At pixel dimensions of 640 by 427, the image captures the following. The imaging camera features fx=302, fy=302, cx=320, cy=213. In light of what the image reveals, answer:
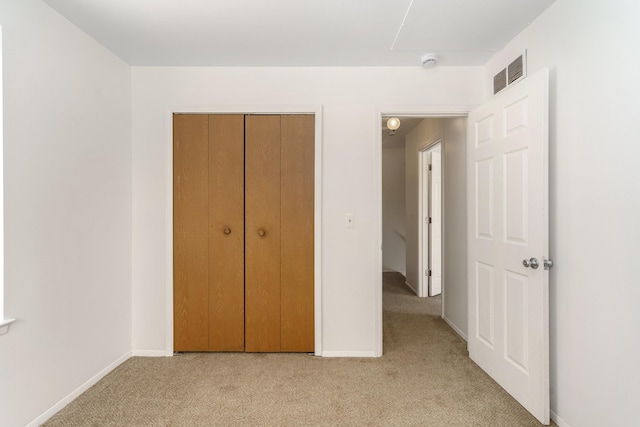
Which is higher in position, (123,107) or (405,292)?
(123,107)

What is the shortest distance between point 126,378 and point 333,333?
152 cm

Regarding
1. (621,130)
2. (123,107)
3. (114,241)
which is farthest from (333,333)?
(123,107)

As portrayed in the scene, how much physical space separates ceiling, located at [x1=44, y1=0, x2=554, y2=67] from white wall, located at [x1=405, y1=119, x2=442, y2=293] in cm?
170

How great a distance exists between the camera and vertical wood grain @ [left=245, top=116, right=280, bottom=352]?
2432 millimetres

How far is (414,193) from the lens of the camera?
14.7 ft

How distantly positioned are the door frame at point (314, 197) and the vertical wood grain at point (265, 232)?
0.39 feet

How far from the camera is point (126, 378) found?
2125 millimetres

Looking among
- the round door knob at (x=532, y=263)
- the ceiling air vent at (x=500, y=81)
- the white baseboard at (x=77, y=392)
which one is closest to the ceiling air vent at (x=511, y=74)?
the ceiling air vent at (x=500, y=81)

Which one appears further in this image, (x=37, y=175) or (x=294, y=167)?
(x=294, y=167)

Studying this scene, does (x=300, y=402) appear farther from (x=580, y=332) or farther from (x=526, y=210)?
(x=526, y=210)

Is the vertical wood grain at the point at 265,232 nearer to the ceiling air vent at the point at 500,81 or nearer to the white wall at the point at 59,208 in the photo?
the white wall at the point at 59,208

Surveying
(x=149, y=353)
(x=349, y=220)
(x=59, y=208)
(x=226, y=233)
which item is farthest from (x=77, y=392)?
(x=349, y=220)

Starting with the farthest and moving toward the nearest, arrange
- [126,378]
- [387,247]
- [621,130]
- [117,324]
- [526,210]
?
1. [387,247]
2. [117,324]
3. [126,378]
4. [526,210]
5. [621,130]

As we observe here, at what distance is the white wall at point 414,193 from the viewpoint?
407 cm
